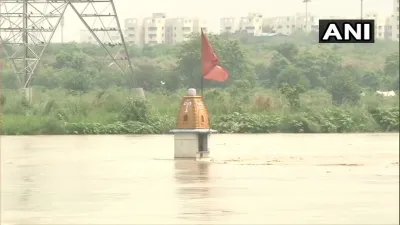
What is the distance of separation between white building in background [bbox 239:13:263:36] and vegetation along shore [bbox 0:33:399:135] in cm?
47

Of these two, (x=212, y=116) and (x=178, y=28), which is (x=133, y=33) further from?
(x=212, y=116)

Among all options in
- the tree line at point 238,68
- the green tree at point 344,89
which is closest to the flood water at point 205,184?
the green tree at point 344,89

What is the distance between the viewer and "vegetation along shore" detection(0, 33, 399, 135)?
3403cm

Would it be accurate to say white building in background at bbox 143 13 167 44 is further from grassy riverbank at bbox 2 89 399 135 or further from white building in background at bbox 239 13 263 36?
grassy riverbank at bbox 2 89 399 135

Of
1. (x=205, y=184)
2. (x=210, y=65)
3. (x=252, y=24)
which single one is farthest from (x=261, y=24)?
(x=205, y=184)

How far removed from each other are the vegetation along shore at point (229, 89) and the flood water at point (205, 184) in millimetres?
2253

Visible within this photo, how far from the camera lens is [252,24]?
63.8m

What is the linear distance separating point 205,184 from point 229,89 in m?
31.3

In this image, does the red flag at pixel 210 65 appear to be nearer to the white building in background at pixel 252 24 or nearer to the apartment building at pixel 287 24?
the apartment building at pixel 287 24

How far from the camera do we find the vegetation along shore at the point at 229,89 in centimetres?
3403

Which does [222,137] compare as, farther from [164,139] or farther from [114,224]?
[114,224]

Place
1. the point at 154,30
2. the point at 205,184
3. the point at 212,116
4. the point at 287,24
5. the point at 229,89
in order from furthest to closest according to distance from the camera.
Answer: the point at 154,30
the point at 287,24
the point at 229,89
the point at 212,116
the point at 205,184

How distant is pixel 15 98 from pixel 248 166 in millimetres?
22588

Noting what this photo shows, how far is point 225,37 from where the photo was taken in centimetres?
5800
